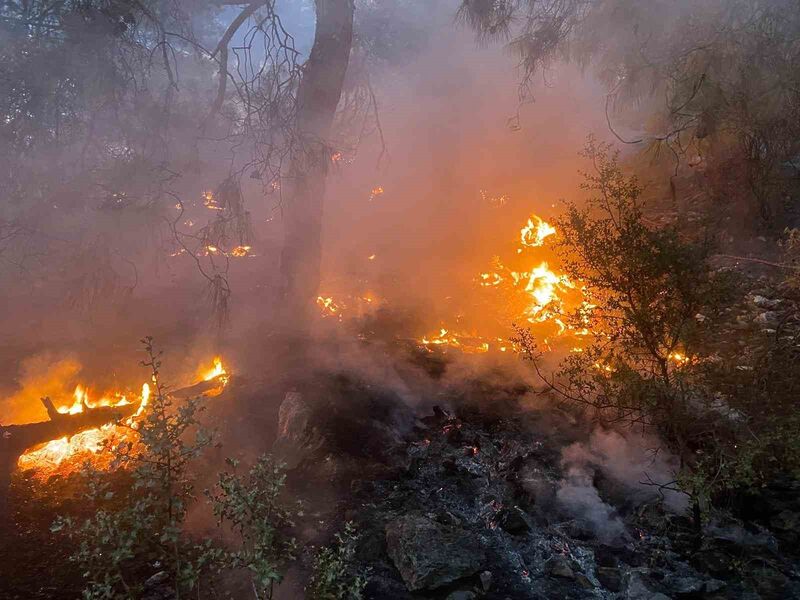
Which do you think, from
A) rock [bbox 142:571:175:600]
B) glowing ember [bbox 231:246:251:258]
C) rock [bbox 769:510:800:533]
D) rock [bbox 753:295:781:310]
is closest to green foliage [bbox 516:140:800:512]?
rock [bbox 769:510:800:533]

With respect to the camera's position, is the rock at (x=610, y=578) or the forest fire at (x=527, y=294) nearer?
the rock at (x=610, y=578)

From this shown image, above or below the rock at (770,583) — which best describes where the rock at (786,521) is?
above

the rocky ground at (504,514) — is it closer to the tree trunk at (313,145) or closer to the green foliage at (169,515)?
the green foliage at (169,515)

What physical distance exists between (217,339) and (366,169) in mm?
7823

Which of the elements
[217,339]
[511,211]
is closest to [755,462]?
[217,339]

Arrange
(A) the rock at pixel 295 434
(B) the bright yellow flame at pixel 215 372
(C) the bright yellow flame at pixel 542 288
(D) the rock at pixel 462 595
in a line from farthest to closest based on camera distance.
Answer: (C) the bright yellow flame at pixel 542 288
(B) the bright yellow flame at pixel 215 372
(A) the rock at pixel 295 434
(D) the rock at pixel 462 595

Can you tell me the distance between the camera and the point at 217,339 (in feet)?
21.0

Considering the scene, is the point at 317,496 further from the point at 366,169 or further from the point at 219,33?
the point at 219,33

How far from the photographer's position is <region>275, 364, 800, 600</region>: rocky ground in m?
2.70

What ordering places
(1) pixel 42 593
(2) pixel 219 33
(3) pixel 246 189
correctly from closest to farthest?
(1) pixel 42 593 < (3) pixel 246 189 < (2) pixel 219 33

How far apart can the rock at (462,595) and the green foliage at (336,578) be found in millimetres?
465

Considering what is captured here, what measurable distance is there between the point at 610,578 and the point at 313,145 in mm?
4946

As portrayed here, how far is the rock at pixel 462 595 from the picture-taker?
2600 mm

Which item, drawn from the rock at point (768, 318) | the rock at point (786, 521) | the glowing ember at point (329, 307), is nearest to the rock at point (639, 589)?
the rock at point (786, 521)
